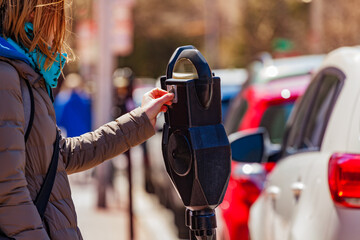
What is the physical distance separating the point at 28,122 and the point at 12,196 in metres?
0.29

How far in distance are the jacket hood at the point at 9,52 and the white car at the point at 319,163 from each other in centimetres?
130

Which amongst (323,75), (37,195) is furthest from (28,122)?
(323,75)

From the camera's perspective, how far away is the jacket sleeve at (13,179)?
2.47 meters

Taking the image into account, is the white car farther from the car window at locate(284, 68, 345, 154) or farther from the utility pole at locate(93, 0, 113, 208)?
the utility pole at locate(93, 0, 113, 208)

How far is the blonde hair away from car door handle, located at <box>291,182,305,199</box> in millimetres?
1332

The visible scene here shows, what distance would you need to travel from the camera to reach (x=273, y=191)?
4246 millimetres

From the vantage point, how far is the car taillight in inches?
118

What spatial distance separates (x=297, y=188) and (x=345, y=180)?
57cm

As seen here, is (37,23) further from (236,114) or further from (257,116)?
(236,114)

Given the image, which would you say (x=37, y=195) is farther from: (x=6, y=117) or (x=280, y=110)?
(x=280, y=110)

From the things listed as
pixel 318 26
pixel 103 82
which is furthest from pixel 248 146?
pixel 318 26

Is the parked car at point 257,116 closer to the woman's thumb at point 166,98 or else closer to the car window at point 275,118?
the car window at point 275,118

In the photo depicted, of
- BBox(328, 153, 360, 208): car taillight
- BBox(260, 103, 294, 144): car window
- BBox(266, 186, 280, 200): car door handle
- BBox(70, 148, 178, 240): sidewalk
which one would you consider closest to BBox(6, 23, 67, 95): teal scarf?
BBox(328, 153, 360, 208): car taillight

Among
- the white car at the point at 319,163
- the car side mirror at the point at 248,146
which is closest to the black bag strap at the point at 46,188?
the white car at the point at 319,163
